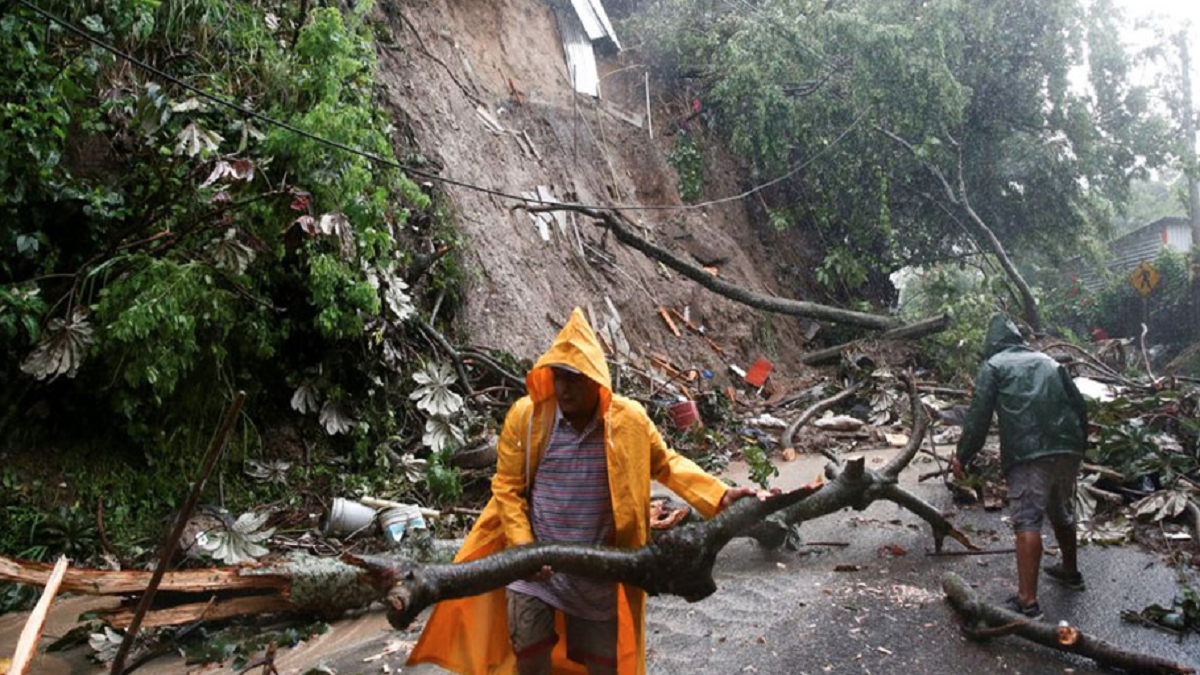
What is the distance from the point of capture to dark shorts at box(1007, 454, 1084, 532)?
4406 mm

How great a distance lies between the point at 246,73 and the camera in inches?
261

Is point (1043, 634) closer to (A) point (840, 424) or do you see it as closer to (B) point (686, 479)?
(B) point (686, 479)

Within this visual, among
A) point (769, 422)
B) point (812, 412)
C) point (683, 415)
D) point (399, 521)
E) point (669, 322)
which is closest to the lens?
point (399, 521)

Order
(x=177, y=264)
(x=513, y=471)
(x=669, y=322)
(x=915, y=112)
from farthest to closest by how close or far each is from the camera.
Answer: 1. (x=915, y=112)
2. (x=669, y=322)
3. (x=177, y=264)
4. (x=513, y=471)

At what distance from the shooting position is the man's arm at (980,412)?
187 inches

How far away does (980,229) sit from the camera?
1398 centimetres

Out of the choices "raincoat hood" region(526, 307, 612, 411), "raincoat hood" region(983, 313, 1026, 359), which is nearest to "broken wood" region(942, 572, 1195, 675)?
"raincoat hood" region(983, 313, 1026, 359)

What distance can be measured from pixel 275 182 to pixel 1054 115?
14629 millimetres

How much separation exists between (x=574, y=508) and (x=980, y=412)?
10.4 feet

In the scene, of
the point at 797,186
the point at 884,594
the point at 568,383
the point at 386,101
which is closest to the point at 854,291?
the point at 797,186

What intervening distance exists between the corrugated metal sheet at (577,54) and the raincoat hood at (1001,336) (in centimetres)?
1116

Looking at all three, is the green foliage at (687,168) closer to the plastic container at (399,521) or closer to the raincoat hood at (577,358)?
the plastic container at (399,521)

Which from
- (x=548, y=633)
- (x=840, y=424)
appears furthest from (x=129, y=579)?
(x=840, y=424)

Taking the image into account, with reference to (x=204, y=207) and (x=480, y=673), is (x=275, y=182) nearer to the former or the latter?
(x=204, y=207)
